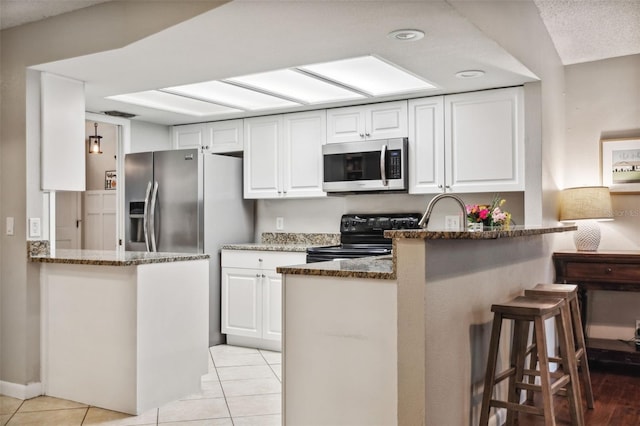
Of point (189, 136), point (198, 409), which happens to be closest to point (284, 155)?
point (189, 136)

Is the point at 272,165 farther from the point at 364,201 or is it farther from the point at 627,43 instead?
the point at 627,43

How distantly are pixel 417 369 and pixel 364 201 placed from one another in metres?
2.98

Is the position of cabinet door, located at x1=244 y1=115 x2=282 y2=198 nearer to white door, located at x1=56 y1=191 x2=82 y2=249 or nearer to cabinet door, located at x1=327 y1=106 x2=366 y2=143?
cabinet door, located at x1=327 y1=106 x2=366 y2=143

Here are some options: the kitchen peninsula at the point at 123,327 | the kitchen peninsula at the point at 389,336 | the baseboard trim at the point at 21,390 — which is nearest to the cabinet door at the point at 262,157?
the kitchen peninsula at the point at 123,327

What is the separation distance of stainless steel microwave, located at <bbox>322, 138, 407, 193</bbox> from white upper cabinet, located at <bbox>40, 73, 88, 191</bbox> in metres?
1.99

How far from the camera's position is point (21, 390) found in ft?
11.3

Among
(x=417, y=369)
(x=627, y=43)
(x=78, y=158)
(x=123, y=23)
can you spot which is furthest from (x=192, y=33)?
(x=627, y=43)

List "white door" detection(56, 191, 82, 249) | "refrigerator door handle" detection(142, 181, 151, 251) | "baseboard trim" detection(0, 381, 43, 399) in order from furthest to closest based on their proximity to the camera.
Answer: "white door" detection(56, 191, 82, 249), "refrigerator door handle" detection(142, 181, 151, 251), "baseboard trim" detection(0, 381, 43, 399)

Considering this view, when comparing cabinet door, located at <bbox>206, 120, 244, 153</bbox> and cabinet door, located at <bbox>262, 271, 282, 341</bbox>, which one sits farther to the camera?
cabinet door, located at <bbox>206, 120, 244, 153</bbox>

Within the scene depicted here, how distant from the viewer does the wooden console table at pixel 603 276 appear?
3.96 m

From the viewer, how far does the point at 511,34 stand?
3.20 meters

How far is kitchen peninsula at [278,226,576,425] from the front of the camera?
214 centimetres

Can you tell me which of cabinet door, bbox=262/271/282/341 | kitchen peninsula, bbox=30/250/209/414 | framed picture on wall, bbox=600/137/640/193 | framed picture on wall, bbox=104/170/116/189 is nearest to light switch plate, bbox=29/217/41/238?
kitchen peninsula, bbox=30/250/209/414

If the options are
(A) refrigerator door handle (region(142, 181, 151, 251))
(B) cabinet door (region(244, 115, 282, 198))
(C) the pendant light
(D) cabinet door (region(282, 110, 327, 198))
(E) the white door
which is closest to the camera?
(D) cabinet door (region(282, 110, 327, 198))
